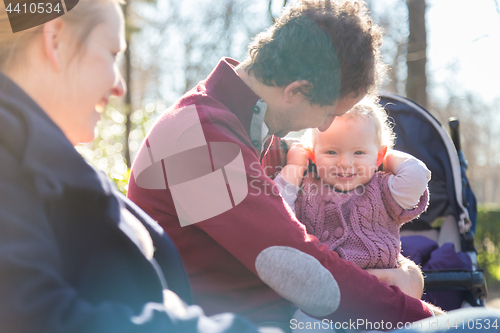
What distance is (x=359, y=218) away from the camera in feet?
6.05

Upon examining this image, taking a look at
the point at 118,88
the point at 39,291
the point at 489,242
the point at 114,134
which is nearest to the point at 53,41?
the point at 118,88

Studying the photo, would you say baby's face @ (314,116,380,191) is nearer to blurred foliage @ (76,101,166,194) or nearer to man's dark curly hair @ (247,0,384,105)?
man's dark curly hair @ (247,0,384,105)

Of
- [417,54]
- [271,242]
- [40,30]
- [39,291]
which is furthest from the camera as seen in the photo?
[417,54]

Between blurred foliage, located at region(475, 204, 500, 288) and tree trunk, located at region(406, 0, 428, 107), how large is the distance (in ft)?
9.89

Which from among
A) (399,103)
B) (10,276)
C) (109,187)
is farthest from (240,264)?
(399,103)

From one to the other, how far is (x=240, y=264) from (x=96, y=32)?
2.49 feet

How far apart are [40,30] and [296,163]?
1.44m

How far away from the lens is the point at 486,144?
27.1 metres

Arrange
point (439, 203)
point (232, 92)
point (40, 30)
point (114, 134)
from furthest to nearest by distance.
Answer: point (114, 134)
point (439, 203)
point (232, 92)
point (40, 30)

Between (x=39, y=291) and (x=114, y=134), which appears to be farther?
(x=114, y=134)

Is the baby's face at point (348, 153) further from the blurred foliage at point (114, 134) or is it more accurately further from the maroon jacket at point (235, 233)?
the blurred foliage at point (114, 134)

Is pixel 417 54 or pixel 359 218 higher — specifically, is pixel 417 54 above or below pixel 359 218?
above

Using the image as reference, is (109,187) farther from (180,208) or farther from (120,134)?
(120,134)

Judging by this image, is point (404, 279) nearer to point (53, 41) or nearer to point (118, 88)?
point (118, 88)
